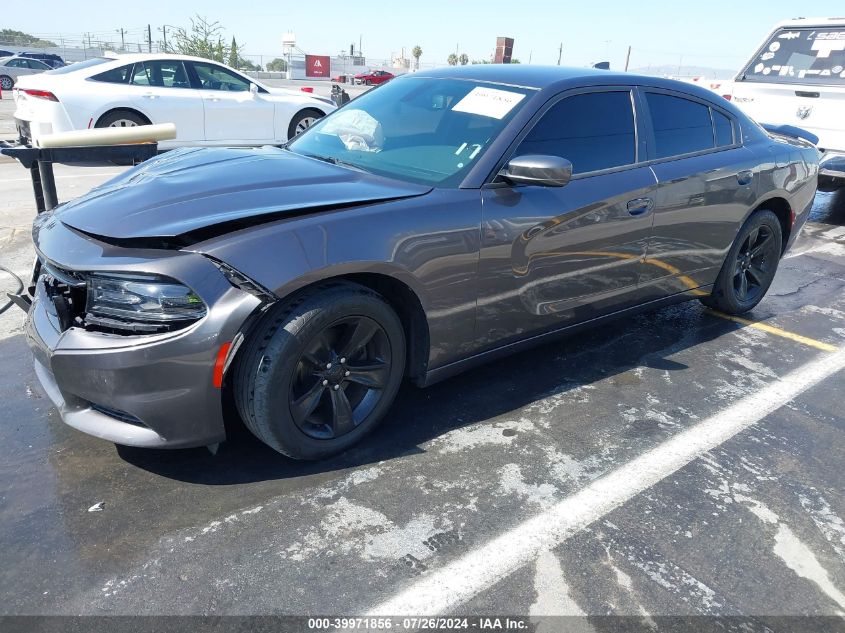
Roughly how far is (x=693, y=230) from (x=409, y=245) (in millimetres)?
2162

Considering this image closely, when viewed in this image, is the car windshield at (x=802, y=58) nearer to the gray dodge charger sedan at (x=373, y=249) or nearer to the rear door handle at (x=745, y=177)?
the rear door handle at (x=745, y=177)

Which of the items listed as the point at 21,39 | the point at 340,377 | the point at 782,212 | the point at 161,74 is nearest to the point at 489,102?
the point at 340,377

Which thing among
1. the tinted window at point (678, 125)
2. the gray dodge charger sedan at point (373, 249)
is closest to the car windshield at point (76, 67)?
the gray dodge charger sedan at point (373, 249)

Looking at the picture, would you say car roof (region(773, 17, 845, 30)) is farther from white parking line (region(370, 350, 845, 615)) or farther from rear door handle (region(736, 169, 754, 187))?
white parking line (region(370, 350, 845, 615))

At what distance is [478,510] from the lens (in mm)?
2615

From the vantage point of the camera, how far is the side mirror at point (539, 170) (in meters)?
2.96

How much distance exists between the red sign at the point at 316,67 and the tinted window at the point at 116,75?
5220 cm

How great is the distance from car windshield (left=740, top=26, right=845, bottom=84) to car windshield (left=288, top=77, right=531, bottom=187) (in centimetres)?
677

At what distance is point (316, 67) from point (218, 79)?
52.2 meters

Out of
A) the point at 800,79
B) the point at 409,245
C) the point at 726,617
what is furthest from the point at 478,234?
the point at 800,79

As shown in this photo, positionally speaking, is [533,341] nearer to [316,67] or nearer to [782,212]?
[782,212]

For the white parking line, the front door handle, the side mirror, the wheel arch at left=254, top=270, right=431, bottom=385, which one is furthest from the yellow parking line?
the wheel arch at left=254, top=270, right=431, bottom=385

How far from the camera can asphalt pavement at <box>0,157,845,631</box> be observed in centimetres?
219

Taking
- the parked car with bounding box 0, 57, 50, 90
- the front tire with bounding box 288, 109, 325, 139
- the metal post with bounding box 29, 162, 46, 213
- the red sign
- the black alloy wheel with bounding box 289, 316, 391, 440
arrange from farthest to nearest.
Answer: the red sign, the parked car with bounding box 0, 57, 50, 90, the front tire with bounding box 288, 109, 325, 139, the metal post with bounding box 29, 162, 46, 213, the black alloy wheel with bounding box 289, 316, 391, 440
